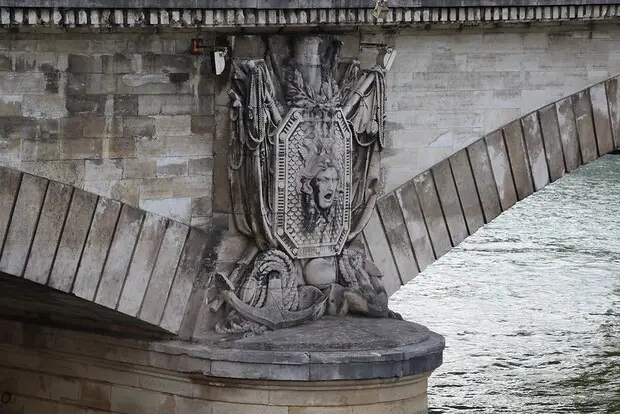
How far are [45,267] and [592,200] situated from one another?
64.5ft

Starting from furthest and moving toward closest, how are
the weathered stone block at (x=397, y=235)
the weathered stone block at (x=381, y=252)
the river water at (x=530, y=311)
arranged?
the river water at (x=530, y=311) < the weathered stone block at (x=397, y=235) < the weathered stone block at (x=381, y=252)

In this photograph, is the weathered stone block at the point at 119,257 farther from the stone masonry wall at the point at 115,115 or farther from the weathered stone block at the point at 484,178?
the weathered stone block at the point at 484,178

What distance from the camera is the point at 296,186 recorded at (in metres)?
14.2

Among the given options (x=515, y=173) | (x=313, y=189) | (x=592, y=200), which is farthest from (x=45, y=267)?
(x=592, y=200)

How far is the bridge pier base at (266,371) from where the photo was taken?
45.4 ft

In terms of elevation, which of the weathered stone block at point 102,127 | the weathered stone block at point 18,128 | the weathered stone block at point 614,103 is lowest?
the weathered stone block at point 18,128

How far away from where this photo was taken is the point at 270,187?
14.1 m

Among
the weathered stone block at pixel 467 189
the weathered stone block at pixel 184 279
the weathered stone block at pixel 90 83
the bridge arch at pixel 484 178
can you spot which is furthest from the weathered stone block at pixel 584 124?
the weathered stone block at pixel 90 83

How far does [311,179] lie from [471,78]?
7.56 ft

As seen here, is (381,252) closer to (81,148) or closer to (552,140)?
(552,140)

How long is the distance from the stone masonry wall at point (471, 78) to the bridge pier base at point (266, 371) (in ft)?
5.33

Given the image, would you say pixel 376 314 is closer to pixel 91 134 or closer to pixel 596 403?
pixel 91 134

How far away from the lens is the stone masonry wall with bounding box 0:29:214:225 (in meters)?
13.1

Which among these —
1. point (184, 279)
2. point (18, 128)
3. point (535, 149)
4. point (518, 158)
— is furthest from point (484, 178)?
point (18, 128)
